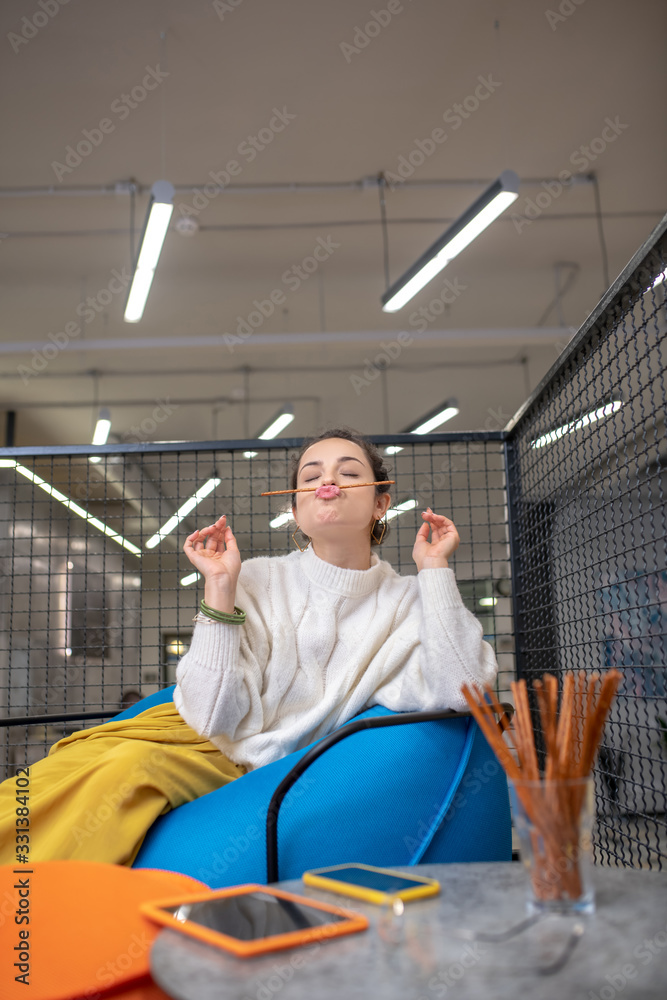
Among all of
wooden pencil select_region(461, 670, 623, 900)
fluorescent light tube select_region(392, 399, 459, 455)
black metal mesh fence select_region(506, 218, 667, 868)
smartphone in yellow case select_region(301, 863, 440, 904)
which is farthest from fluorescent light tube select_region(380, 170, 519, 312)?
smartphone in yellow case select_region(301, 863, 440, 904)

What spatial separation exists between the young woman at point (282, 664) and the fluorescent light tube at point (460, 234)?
6.25 feet

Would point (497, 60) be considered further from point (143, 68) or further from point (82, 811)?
point (82, 811)

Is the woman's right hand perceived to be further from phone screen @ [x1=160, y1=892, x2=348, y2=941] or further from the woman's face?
phone screen @ [x1=160, y1=892, x2=348, y2=941]

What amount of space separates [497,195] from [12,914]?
3.41 m

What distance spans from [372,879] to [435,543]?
3.55 feet

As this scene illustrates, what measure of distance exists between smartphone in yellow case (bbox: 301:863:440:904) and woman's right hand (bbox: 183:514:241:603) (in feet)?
2.73

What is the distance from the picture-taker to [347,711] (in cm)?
193

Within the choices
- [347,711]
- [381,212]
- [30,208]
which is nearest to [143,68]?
[30,208]

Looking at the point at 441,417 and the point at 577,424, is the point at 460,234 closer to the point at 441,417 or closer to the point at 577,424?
the point at 577,424

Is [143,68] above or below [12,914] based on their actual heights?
above

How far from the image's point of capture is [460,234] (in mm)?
3879

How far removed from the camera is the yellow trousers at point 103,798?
153cm

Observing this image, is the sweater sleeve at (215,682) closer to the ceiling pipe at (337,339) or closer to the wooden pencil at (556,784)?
the wooden pencil at (556,784)

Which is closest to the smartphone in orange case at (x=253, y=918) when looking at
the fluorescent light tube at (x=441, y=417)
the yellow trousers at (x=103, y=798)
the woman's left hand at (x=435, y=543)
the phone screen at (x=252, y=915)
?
the phone screen at (x=252, y=915)
